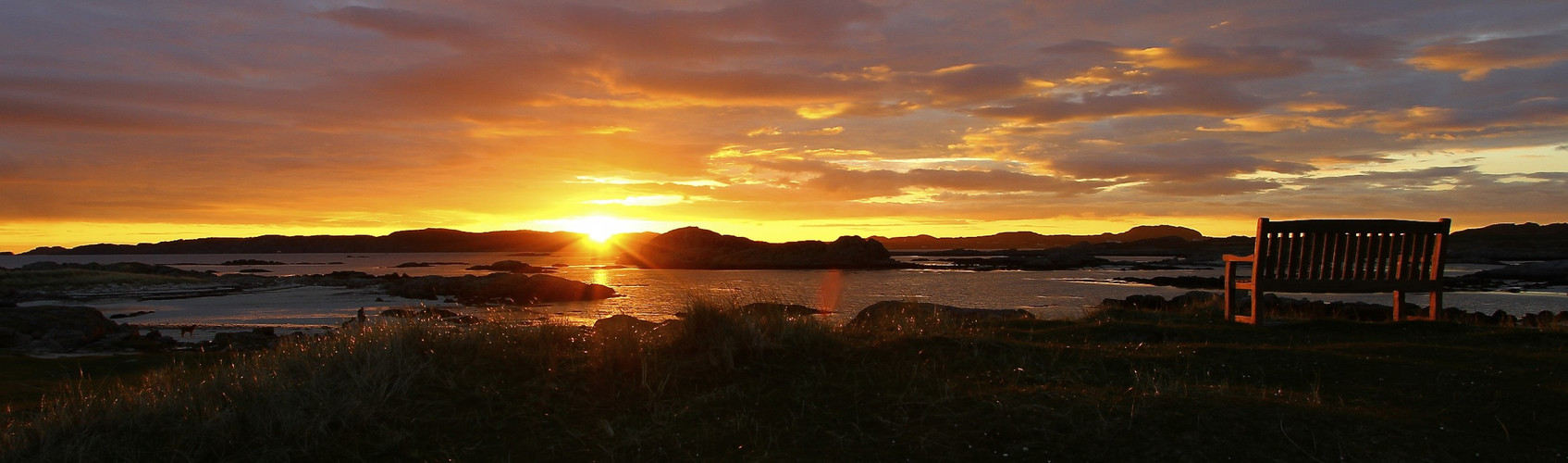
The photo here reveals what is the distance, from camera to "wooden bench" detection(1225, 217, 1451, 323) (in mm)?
9633

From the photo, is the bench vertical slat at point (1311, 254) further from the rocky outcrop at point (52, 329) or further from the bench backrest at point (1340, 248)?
the rocky outcrop at point (52, 329)

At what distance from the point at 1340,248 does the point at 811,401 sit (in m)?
7.42

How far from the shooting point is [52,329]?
75.6 ft

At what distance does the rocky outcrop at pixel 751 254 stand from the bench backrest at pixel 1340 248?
80.3 metres

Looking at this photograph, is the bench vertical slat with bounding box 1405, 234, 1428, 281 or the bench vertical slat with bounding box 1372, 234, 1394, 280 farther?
the bench vertical slat with bounding box 1405, 234, 1428, 281

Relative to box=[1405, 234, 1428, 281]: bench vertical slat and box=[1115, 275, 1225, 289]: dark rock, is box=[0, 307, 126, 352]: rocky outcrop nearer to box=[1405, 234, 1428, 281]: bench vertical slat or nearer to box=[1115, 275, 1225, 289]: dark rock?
box=[1405, 234, 1428, 281]: bench vertical slat

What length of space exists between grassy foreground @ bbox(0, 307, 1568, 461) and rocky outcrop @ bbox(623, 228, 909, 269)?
83377 millimetres

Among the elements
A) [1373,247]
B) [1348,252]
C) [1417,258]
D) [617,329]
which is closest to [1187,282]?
[1417,258]

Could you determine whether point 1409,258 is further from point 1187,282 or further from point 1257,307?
point 1187,282

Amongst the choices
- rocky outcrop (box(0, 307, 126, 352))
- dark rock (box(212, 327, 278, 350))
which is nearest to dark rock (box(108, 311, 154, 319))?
rocky outcrop (box(0, 307, 126, 352))

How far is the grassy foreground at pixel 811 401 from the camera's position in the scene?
498cm

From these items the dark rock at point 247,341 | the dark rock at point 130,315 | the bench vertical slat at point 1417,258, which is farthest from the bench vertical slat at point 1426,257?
the dark rock at point 130,315

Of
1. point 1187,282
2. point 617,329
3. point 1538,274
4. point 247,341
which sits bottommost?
point 247,341

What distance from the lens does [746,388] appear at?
6.39 metres
